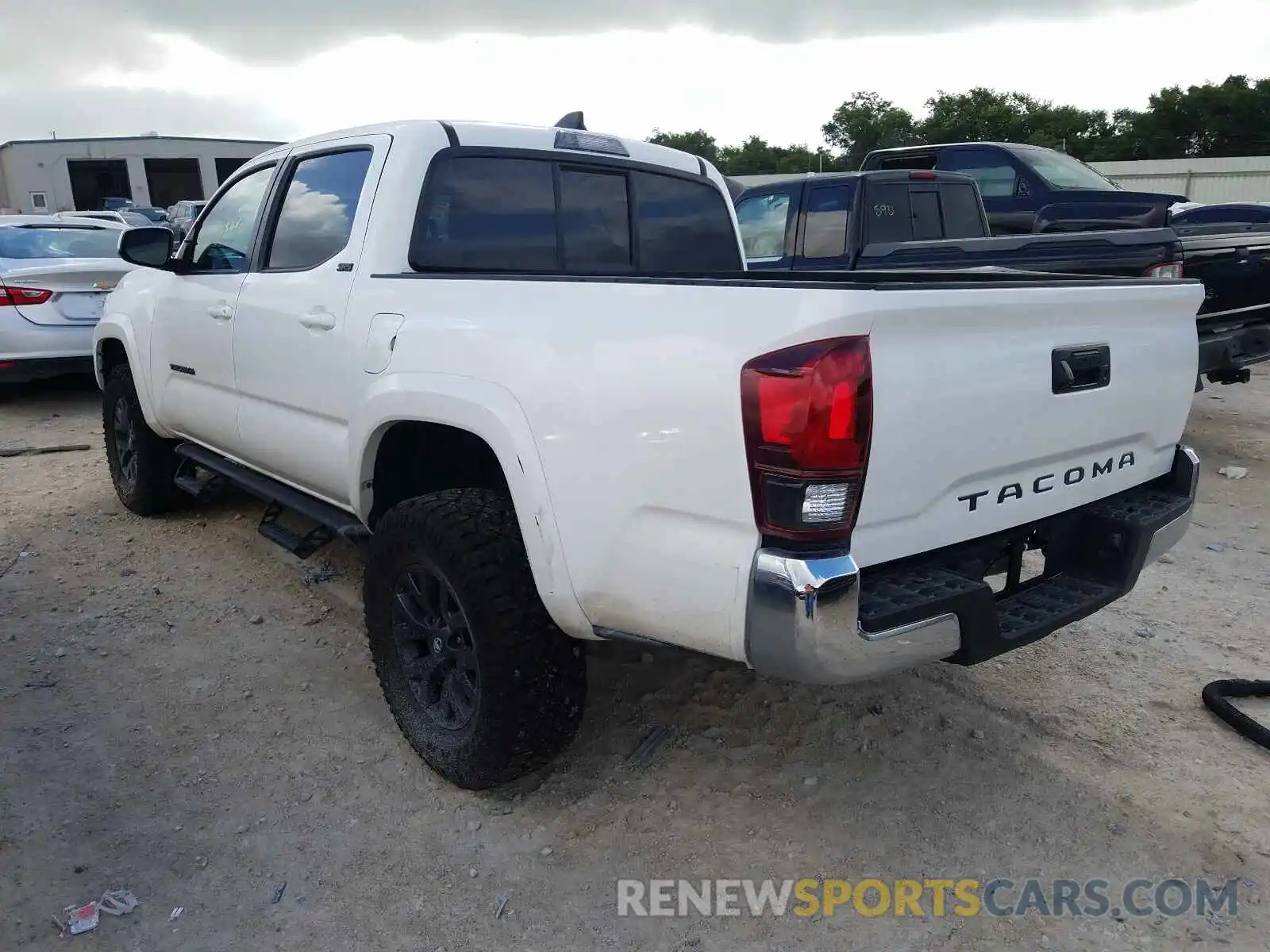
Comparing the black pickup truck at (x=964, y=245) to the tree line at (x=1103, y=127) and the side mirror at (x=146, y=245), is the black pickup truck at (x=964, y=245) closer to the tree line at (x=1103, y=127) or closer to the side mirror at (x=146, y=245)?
the side mirror at (x=146, y=245)

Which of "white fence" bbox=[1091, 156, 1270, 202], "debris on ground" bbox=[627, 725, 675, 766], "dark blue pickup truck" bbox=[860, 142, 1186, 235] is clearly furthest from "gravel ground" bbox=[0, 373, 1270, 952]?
"white fence" bbox=[1091, 156, 1270, 202]

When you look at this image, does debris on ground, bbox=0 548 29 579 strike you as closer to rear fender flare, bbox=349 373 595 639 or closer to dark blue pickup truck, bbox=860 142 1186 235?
rear fender flare, bbox=349 373 595 639

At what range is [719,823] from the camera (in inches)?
109

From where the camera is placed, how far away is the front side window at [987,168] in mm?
9734

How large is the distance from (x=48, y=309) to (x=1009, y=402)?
813cm

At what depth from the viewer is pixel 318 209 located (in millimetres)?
3643

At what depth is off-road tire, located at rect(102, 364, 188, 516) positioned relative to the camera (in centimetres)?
518

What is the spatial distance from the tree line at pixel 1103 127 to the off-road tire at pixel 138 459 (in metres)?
34.8

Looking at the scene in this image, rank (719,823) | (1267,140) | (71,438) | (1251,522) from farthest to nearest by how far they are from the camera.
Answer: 1. (1267,140)
2. (71,438)
3. (1251,522)
4. (719,823)

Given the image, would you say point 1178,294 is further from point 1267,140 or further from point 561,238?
point 1267,140

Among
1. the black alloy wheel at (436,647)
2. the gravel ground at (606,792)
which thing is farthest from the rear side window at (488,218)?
the gravel ground at (606,792)

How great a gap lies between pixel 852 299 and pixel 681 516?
61 cm

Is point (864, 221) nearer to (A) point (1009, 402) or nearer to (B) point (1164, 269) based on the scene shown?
(B) point (1164, 269)

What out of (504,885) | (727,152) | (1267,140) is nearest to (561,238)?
(504,885)
